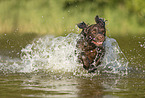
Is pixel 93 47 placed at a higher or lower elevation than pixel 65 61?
higher

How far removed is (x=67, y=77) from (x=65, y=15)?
15.1m

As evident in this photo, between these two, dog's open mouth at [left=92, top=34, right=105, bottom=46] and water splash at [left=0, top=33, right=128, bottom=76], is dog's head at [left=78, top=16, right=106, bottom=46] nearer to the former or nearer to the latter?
dog's open mouth at [left=92, top=34, right=105, bottom=46]

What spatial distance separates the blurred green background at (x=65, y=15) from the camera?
859 inches

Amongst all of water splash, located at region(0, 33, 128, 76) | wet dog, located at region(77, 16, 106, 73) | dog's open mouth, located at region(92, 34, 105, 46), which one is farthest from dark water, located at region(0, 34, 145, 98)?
dog's open mouth, located at region(92, 34, 105, 46)

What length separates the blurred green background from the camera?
71.6 ft

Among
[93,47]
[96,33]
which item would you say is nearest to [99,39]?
[96,33]

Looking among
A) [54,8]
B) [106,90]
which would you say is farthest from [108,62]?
[54,8]

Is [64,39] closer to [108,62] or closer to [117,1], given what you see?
[108,62]

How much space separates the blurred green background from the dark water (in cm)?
966

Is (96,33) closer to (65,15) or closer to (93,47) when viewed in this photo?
(93,47)

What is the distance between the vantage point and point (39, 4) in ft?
82.1

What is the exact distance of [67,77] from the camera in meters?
8.88

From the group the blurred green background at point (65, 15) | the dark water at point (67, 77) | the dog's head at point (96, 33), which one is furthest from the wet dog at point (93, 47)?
the blurred green background at point (65, 15)

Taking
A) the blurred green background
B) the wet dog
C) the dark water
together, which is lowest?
the dark water
